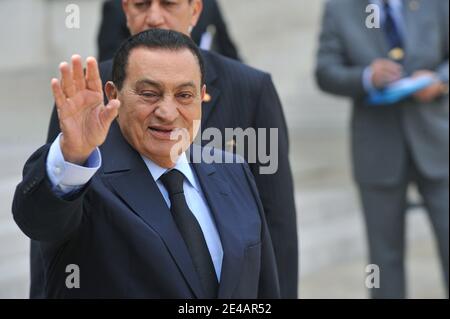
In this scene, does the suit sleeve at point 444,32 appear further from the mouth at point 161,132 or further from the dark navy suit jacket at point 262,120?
the mouth at point 161,132

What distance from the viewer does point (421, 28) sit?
530 centimetres

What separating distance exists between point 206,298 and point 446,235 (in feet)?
9.51

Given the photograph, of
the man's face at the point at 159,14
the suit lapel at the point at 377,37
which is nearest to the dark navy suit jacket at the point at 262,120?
the man's face at the point at 159,14

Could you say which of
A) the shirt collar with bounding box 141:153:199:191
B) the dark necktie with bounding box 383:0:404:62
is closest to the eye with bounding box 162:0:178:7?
the shirt collar with bounding box 141:153:199:191

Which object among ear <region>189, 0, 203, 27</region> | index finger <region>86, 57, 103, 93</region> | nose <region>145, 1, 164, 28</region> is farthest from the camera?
ear <region>189, 0, 203, 27</region>

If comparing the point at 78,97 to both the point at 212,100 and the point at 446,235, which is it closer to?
the point at 212,100

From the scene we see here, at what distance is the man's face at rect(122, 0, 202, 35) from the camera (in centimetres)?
372

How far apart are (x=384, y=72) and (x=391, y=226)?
29.9 inches

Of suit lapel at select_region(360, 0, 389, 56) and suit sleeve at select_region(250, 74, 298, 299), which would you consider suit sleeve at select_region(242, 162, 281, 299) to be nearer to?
suit sleeve at select_region(250, 74, 298, 299)

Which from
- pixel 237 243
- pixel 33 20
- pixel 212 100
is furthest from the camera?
pixel 33 20

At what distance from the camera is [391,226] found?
5.41 metres

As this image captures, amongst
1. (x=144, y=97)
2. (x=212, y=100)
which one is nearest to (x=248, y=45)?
(x=212, y=100)

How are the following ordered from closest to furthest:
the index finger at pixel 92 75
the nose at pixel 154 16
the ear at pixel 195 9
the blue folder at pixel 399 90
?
the index finger at pixel 92 75 < the nose at pixel 154 16 < the ear at pixel 195 9 < the blue folder at pixel 399 90

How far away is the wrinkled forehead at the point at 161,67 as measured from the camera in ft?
8.91
